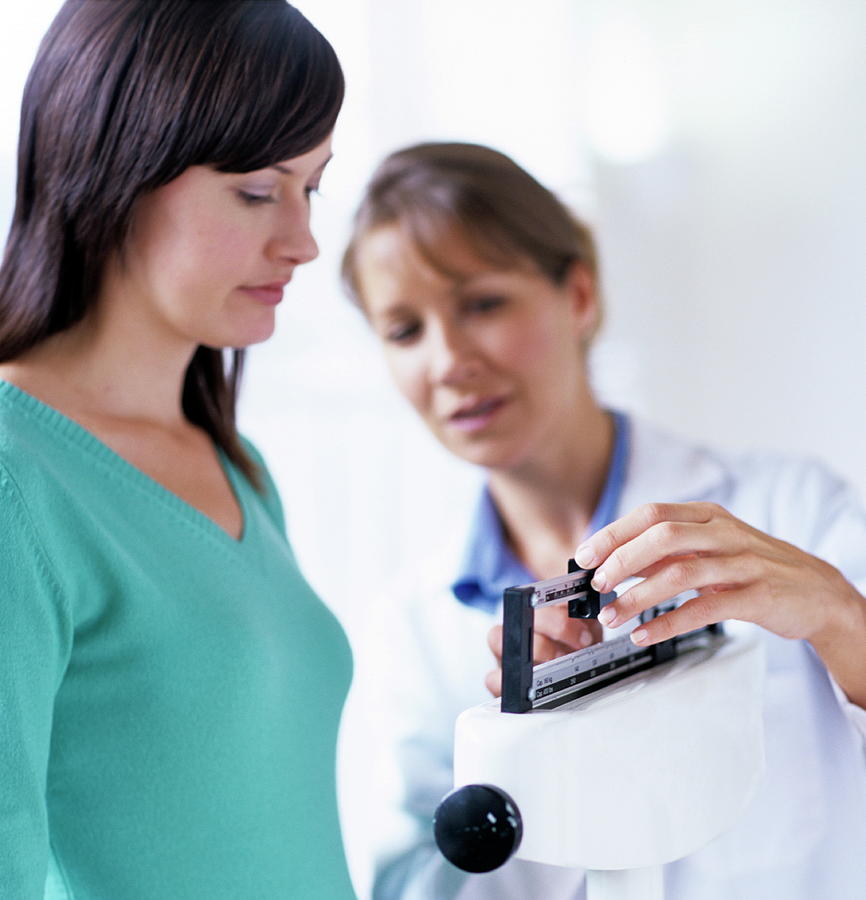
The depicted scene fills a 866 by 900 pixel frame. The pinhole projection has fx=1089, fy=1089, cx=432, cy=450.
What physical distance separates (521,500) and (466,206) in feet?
0.94

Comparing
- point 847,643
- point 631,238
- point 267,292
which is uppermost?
point 631,238

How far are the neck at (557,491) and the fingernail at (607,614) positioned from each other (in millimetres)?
501

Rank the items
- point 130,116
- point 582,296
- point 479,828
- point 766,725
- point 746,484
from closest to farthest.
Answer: point 479,828 → point 130,116 → point 766,725 → point 746,484 → point 582,296

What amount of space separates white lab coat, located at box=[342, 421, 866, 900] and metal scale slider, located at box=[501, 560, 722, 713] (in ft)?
0.75

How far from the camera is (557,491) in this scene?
1060mm

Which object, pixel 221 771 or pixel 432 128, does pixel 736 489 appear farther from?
pixel 432 128

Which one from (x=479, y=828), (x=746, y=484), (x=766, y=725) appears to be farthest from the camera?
(x=746, y=484)

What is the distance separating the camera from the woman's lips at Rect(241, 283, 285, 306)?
69cm

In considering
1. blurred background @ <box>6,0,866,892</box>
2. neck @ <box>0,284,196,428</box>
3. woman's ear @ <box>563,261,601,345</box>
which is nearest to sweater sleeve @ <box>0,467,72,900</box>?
neck @ <box>0,284,196,428</box>

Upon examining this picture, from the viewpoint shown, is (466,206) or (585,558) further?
(466,206)

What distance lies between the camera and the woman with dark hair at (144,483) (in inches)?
22.9

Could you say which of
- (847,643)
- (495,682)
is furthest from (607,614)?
(847,643)

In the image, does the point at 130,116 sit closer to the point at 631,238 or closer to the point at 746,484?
the point at 746,484

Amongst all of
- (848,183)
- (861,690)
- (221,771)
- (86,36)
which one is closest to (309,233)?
(86,36)
